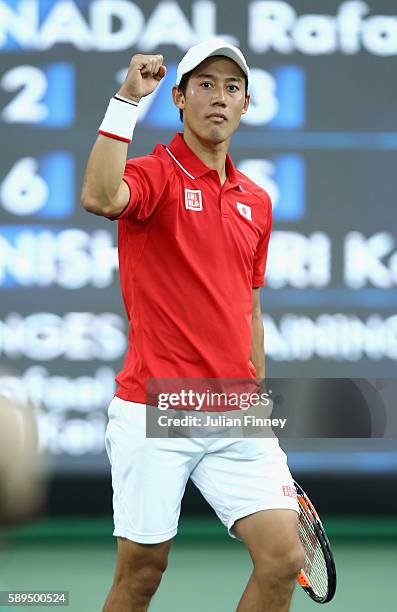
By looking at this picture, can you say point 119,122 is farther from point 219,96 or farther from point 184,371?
point 184,371

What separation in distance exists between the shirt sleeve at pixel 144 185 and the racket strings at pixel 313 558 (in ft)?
3.21

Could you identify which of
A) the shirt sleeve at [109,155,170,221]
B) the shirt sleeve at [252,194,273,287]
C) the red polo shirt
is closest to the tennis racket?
the red polo shirt

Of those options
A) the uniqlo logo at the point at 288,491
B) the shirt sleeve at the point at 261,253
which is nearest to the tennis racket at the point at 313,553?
the uniqlo logo at the point at 288,491

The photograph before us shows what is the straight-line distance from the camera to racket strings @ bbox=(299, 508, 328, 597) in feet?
9.93

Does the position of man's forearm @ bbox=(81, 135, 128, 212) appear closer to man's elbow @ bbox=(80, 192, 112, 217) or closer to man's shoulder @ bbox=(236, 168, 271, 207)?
man's elbow @ bbox=(80, 192, 112, 217)

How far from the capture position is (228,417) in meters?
2.82

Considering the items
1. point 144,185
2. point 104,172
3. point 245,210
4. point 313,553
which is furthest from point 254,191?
point 313,553

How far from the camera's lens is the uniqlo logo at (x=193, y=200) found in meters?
2.81

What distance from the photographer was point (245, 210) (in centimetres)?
298

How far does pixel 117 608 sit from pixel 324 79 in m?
2.85

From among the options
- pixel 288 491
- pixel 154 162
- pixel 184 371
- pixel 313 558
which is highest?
pixel 154 162

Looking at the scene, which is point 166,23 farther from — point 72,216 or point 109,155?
point 109,155

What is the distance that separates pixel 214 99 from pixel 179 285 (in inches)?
20.4

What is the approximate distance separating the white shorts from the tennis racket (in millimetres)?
234
